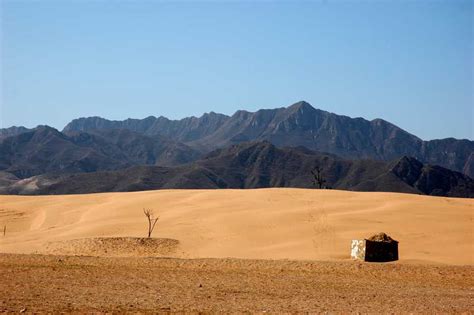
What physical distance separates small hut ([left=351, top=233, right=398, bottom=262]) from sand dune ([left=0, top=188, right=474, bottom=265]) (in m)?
0.78

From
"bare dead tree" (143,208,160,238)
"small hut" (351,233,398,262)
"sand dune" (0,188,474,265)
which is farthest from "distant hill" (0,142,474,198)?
"small hut" (351,233,398,262)

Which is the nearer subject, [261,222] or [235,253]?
[235,253]

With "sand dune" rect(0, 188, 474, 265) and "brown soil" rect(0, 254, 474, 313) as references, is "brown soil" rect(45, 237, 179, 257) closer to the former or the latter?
"sand dune" rect(0, 188, 474, 265)

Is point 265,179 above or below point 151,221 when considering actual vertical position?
above

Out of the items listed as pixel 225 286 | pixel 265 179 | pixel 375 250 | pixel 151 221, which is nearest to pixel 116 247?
pixel 151 221

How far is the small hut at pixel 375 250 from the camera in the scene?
2047cm

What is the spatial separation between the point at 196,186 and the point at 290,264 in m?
145

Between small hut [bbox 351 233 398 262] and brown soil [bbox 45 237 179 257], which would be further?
brown soil [bbox 45 237 179 257]

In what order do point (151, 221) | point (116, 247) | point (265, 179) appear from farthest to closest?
point (265, 179) < point (151, 221) < point (116, 247)

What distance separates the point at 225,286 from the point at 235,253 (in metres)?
9.38

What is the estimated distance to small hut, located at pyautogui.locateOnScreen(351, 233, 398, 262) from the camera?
20.5 metres

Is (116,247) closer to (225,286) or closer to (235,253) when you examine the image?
(235,253)

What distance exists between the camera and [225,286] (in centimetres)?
1455

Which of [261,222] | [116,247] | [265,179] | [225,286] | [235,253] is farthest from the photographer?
[265,179]
